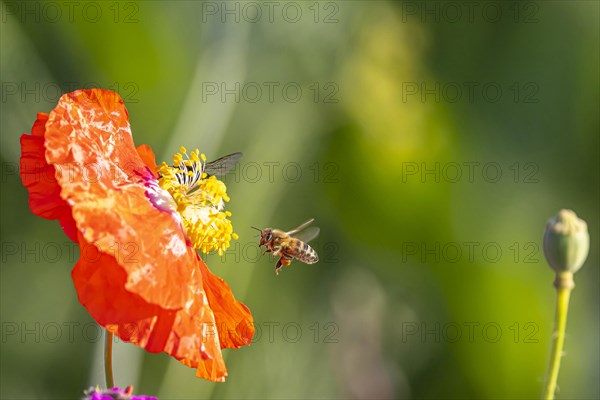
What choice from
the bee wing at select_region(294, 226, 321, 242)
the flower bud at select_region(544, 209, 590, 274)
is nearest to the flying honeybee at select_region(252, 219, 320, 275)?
the bee wing at select_region(294, 226, 321, 242)

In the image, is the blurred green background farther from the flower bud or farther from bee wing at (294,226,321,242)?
the flower bud

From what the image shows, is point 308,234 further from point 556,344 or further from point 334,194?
point 334,194

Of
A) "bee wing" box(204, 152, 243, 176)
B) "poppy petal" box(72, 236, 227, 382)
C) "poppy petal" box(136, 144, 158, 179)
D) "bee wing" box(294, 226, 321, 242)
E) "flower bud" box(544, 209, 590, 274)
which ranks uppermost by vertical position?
"flower bud" box(544, 209, 590, 274)

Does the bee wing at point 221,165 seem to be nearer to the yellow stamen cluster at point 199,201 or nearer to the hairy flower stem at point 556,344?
the yellow stamen cluster at point 199,201

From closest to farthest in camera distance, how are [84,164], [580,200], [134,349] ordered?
[84,164] → [134,349] → [580,200]

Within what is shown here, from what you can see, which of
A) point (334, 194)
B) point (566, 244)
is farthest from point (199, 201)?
point (334, 194)

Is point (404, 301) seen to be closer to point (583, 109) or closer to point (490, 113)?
point (490, 113)

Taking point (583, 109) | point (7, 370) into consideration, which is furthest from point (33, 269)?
point (583, 109)

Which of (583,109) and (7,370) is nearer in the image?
(7,370)
